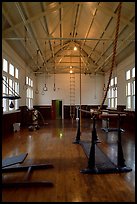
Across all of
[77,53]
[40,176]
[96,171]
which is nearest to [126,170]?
[96,171]

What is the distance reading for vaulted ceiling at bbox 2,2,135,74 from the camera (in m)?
7.32

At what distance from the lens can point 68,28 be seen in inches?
435

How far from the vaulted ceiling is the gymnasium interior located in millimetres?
38

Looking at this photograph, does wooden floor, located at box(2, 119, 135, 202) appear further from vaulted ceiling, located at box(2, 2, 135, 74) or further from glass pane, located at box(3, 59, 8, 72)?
glass pane, located at box(3, 59, 8, 72)

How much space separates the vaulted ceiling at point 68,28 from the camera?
24.0 ft

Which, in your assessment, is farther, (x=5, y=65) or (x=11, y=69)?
(x=11, y=69)

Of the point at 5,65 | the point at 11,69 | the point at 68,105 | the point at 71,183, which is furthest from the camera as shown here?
the point at 68,105

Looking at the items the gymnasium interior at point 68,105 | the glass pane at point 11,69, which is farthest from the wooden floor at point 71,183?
the glass pane at point 11,69

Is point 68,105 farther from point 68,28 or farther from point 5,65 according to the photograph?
point 5,65

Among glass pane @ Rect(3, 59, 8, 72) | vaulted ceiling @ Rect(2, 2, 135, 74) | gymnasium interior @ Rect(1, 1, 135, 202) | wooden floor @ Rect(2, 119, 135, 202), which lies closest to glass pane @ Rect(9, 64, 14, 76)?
gymnasium interior @ Rect(1, 1, 135, 202)

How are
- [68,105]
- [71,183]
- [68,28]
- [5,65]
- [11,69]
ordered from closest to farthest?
1. [71,183]
2. [5,65]
3. [11,69]
4. [68,28]
5. [68,105]

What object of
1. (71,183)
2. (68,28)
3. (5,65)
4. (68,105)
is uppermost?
(68,28)

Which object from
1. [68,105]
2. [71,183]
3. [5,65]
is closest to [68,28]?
[5,65]

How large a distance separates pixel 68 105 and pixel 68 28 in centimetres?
707
